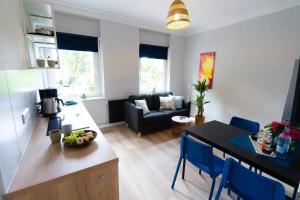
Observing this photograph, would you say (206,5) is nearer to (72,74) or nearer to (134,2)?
(134,2)

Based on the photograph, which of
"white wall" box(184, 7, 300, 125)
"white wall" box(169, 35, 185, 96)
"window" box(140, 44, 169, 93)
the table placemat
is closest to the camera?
the table placemat

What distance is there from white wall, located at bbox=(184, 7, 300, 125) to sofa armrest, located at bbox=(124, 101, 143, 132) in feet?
6.86

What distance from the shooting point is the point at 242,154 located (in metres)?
1.32

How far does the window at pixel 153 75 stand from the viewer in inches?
165

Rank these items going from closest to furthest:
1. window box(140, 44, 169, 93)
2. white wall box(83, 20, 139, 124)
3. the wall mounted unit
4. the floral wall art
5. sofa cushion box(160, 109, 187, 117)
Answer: the wall mounted unit → white wall box(83, 20, 139, 124) → sofa cushion box(160, 109, 187, 117) → the floral wall art → window box(140, 44, 169, 93)

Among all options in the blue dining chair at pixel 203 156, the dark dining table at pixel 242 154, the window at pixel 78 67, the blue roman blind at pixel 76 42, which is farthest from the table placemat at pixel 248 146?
the blue roman blind at pixel 76 42

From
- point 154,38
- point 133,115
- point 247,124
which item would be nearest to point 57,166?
point 247,124

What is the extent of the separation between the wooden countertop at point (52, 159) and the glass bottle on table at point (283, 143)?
53.8 inches

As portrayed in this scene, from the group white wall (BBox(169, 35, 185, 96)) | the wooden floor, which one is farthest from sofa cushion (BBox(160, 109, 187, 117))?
white wall (BBox(169, 35, 185, 96))

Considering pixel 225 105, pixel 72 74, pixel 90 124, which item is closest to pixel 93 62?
pixel 72 74

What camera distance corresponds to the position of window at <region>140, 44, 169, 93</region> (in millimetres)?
4047

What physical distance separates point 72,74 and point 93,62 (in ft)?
1.75

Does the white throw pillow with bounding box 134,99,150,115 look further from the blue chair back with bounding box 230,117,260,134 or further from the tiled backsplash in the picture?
the tiled backsplash

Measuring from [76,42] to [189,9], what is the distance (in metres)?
2.40
